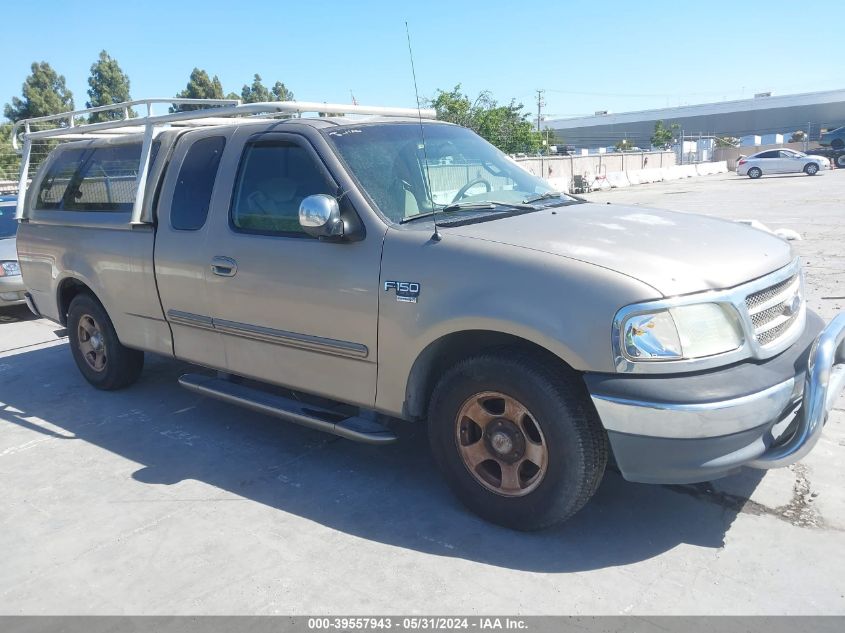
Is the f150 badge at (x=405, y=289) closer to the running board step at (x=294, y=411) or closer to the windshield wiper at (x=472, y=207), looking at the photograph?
the windshield wiper at (x=472, y=207)

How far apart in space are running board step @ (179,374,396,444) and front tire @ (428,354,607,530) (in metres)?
0.38

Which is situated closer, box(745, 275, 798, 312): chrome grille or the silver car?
box(745, 275, 798, 312): chrome grille

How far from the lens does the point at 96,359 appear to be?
6094 mm

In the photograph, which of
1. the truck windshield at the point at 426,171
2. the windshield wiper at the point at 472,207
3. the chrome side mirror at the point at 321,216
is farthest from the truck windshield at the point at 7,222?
the windshield wiper at the point at 472,207

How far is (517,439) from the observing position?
3387 mm

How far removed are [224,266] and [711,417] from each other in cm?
296

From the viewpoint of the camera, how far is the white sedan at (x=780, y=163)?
117ft

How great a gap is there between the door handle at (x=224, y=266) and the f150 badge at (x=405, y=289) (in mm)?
1227

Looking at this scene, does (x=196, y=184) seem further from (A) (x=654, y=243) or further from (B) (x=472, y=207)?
(A) (x=654, y=243)

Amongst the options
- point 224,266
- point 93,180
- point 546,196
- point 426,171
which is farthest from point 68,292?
point 546,196

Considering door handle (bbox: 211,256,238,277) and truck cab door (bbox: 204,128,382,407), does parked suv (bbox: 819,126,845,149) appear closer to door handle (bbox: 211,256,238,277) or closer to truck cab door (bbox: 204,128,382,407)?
truck cab door (bbox: 204,128,382,407)

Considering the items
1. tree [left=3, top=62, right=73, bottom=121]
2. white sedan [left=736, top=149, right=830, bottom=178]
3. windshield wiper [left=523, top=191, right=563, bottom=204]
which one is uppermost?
tree [left=3, top=62, right=73, bottom=121]

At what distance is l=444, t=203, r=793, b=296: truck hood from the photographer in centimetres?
309

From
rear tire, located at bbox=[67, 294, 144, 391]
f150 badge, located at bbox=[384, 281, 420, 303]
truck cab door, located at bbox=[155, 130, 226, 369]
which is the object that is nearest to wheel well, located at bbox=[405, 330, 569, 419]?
f150 badge, located at bbox=[384, 281, 420, 303]
